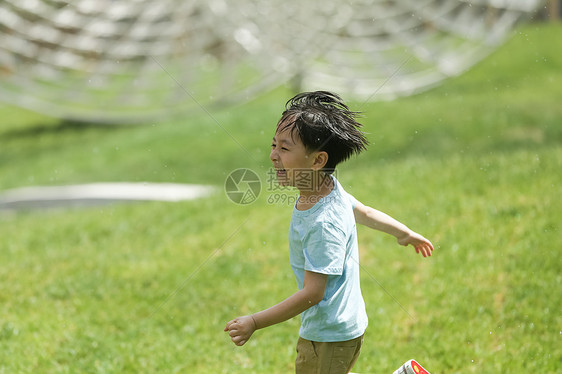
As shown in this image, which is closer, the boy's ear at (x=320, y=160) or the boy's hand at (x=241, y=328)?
the boy's hand at (x=241, y=328)

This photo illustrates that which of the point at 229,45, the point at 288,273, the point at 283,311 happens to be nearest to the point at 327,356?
the point at 283,311

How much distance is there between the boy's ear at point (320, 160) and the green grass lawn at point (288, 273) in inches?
54.8

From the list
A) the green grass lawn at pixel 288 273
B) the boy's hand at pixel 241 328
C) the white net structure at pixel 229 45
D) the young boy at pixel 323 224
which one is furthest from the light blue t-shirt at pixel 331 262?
the white net structure at pixel 229 45

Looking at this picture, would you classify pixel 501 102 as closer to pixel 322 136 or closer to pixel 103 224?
Result: pixel 103 224

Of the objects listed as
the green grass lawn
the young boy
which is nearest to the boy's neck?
the young boy

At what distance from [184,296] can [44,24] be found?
31.1ft

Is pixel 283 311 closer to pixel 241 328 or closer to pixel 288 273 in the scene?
pixel 241 328

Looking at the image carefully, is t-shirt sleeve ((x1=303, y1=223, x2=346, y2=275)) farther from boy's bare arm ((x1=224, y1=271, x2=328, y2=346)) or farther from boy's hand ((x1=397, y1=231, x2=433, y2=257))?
boy's hand ((x1=397, y1=231, x2=433, y2=257))

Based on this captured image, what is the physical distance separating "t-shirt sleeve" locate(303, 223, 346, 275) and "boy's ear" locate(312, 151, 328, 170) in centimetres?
21

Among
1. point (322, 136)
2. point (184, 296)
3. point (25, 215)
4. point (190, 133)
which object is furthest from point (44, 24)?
point (322, 136)

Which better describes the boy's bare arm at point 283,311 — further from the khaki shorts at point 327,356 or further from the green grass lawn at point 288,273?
the green grass lawn at point 288,273

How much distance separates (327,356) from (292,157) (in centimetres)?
64

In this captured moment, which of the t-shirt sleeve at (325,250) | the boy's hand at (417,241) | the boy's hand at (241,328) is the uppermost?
the t-shirt sleeve at (325,250)

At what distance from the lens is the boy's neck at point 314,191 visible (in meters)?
2.02
